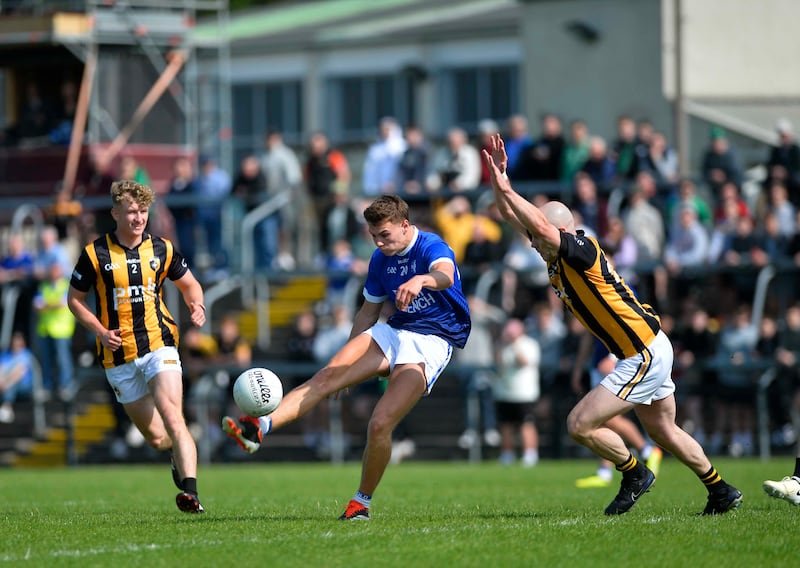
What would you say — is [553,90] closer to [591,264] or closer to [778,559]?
[591,264]

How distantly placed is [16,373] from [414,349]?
1402 centimetres

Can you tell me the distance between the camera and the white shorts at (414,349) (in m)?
9.52

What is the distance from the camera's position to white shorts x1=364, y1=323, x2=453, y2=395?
9.52 meters

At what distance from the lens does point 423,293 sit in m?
9.65

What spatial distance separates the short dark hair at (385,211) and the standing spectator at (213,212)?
45.9 feet

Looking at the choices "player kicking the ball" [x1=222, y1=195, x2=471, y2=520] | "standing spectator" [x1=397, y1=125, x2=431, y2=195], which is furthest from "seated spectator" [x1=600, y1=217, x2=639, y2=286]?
"player kicking the ball" [x1=222, y1=195, x2=471, y2=520]

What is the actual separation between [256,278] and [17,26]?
8.73 metres

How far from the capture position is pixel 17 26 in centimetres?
2791

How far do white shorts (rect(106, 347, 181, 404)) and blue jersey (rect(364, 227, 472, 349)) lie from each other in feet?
5.28

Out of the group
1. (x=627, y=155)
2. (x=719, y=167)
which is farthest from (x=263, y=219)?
(x=719, y=167)

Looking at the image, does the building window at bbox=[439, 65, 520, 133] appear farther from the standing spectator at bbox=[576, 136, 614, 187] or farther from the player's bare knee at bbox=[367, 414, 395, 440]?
the player's bare knee at bbox=[367, 414, 395, 440]

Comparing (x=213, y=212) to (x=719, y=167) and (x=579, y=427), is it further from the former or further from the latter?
(x=579, y=427)

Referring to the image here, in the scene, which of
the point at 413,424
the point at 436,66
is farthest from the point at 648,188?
the point at 436,66

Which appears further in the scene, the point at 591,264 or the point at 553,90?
the point at 553,90
